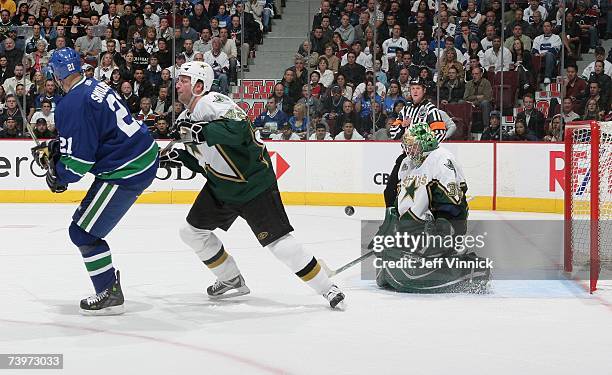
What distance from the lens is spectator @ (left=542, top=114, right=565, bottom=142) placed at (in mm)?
11055

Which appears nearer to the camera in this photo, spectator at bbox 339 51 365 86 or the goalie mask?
the goalie mask

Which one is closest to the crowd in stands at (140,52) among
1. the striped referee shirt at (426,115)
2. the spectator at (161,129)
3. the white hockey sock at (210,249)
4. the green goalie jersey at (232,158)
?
the spectator at (161,129)

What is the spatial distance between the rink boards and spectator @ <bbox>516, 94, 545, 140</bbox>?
27 cm

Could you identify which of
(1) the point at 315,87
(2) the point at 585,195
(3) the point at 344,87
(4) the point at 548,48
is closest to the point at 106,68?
Result: (1) the point at 315,87

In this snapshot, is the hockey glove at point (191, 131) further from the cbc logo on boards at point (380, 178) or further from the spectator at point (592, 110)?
the spectator at point (592, 110)

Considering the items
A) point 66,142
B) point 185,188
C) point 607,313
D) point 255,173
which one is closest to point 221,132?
point 255,173

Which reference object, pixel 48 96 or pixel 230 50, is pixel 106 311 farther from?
pixel 230 50

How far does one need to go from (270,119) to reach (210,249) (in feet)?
22.6

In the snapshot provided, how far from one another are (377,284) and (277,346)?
1.71 metres

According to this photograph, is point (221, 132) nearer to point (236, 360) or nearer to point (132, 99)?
point (236, 360)

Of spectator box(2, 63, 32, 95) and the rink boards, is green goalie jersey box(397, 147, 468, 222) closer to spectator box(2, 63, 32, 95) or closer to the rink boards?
the rink boards

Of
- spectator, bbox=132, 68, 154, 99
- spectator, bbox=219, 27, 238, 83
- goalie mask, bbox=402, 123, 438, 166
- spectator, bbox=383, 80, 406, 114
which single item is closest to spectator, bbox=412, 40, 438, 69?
spectator, bbox=383, 80, 406, 114

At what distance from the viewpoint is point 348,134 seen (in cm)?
1196

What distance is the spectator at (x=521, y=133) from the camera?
11266 mm
